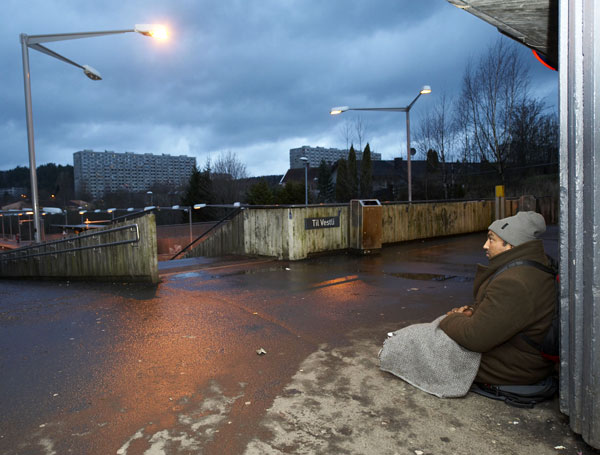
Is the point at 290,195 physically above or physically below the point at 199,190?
below

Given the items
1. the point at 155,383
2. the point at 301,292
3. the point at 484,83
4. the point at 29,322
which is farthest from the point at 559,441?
the point at 484,83

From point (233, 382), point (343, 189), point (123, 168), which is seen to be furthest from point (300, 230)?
point (123, 168)

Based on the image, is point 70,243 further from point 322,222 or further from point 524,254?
point 524,254

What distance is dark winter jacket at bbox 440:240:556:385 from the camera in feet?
9.89

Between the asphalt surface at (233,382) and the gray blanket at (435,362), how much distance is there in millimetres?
116

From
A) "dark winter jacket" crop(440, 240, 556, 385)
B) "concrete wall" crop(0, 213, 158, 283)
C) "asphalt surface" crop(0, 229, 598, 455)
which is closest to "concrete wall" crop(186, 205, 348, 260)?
"asphalt surface" crop(0, 229, 598, 455)

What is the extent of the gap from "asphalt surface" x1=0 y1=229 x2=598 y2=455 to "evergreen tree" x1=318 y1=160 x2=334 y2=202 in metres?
45.3

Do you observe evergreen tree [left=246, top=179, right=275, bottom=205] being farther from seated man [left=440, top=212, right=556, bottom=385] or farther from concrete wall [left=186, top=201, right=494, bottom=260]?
seated man [left=440, top=212, right=556, bottom=385]

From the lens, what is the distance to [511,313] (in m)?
3.01

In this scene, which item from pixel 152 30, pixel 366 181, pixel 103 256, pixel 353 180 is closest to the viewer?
pixel 103 256

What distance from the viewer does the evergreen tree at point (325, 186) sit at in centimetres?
5494

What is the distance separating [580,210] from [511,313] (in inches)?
33.1

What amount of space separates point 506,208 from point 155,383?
19.8m

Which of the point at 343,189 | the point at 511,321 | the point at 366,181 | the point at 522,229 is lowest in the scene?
the point at 511,321
